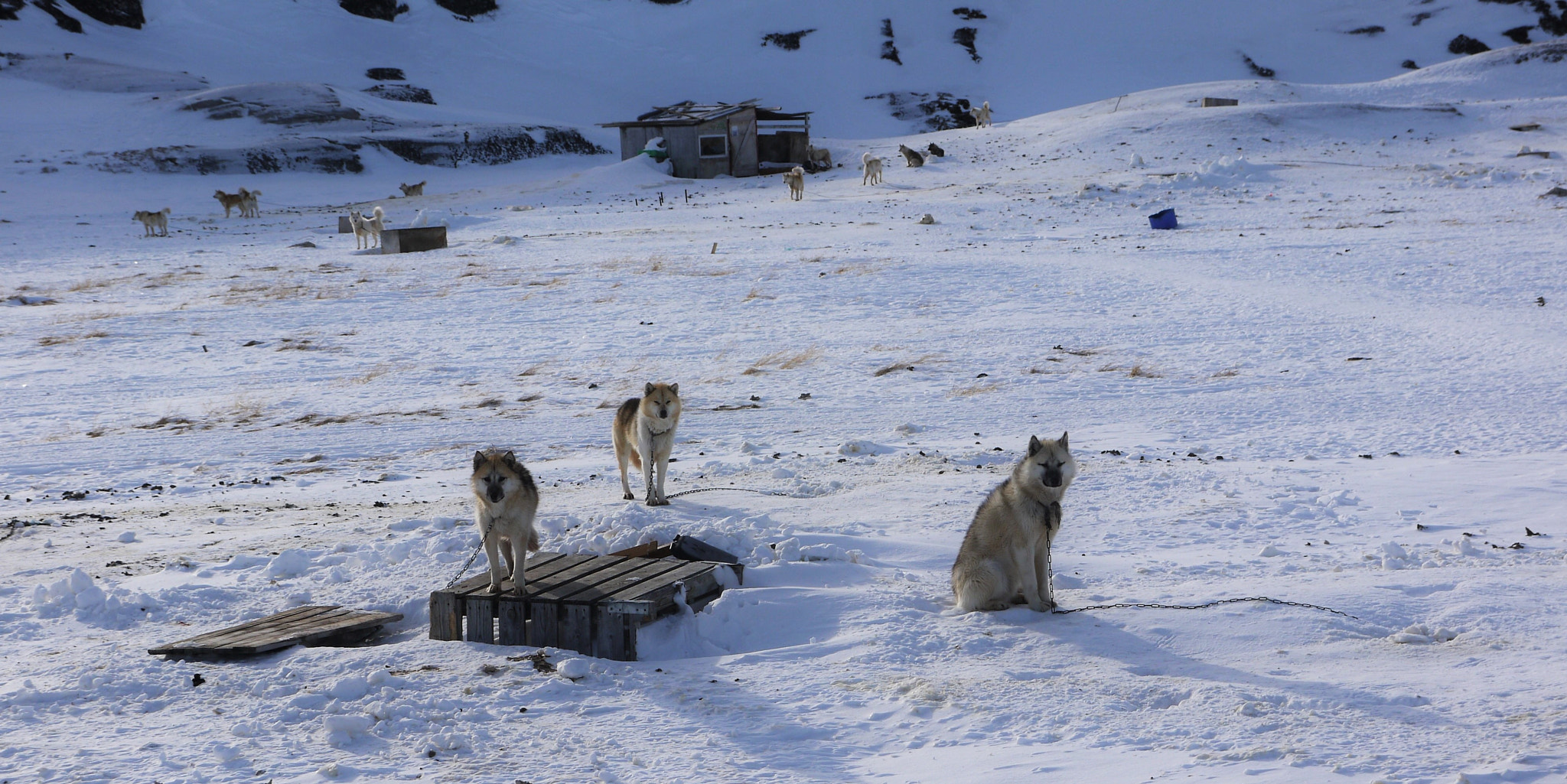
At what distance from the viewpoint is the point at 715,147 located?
45.2 metres

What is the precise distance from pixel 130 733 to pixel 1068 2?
85003 mm

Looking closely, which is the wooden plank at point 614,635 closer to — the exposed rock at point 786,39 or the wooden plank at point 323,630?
the wooden plank at point 323,630

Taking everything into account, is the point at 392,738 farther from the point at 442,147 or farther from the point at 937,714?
the point at 442,147

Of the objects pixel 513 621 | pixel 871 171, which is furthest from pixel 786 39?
pixel 513 621

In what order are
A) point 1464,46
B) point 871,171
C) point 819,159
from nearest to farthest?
point 871,171
point 819,159
point 1464,46

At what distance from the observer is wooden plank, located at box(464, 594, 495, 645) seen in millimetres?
6109

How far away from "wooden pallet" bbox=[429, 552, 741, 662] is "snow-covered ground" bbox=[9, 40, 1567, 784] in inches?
7.8

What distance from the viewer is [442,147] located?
157ft

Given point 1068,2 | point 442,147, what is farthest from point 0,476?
point 1068,2

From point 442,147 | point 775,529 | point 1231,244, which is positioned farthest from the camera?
point 442,147

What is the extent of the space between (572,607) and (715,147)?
1607 inches

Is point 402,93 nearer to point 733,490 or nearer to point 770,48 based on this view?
point 770,48

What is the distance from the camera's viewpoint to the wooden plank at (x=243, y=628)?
5.85 metres

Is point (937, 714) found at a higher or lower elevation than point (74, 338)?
lower
